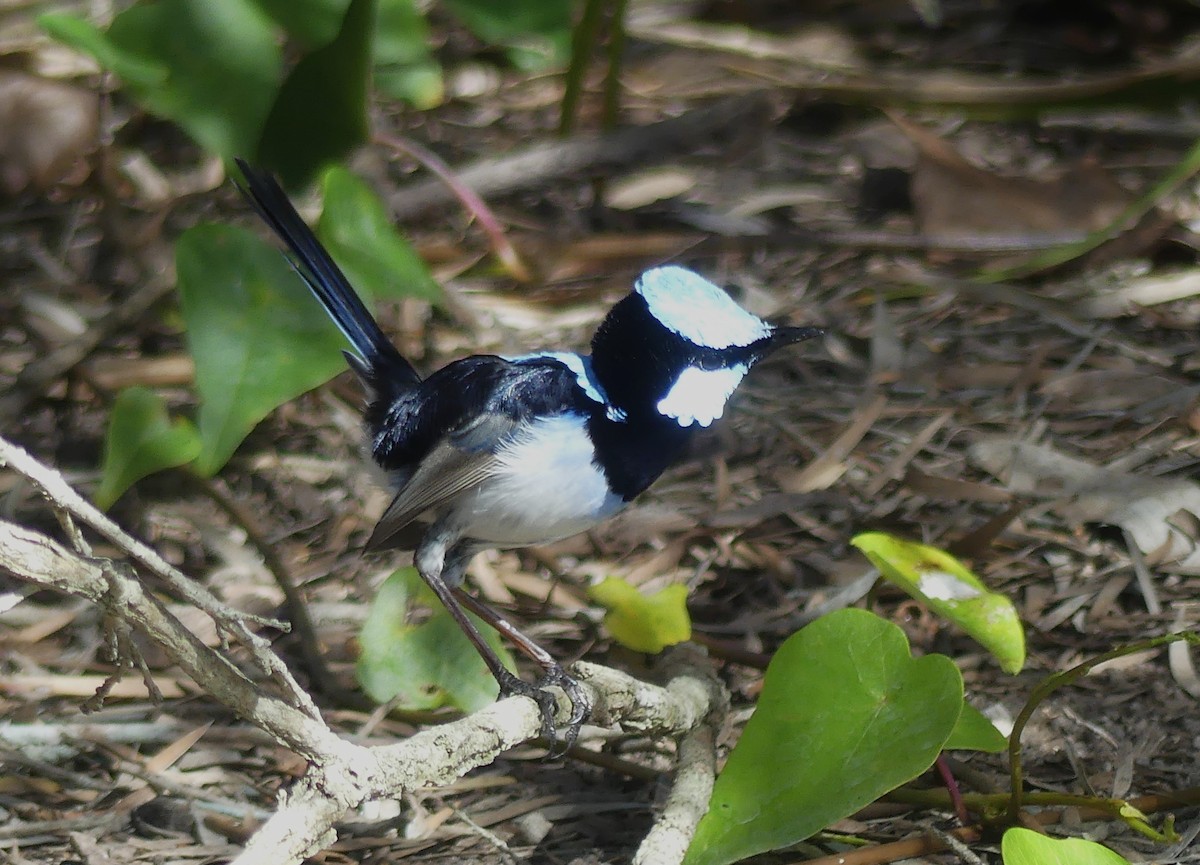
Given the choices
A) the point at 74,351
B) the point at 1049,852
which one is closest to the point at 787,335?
the point at 1049,852

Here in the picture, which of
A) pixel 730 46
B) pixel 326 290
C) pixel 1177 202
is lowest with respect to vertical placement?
pixel 1177 202

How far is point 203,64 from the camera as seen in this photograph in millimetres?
3680

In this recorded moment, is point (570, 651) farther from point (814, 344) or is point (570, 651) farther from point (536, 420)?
point (814, 344)

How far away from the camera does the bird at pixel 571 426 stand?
8.77ft

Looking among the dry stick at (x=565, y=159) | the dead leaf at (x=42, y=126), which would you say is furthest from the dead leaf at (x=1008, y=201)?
the dead leaf at (x=42, y=126)

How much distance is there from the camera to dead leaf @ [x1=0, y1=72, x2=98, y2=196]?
4.08 metres

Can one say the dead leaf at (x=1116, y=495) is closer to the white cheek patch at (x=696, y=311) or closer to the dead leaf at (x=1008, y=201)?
the white cheek patch at (x=696, y=311)

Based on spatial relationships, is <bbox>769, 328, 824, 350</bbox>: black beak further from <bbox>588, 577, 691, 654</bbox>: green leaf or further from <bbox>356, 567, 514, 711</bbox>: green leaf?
<bbox>356, 567, 514, 711</bbox>: green leaf

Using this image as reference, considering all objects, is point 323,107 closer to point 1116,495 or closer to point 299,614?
point 299,614

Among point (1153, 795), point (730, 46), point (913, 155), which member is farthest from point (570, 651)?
point (730, 46)

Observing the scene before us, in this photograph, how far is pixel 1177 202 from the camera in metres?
4.26

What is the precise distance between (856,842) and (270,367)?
1.55 m

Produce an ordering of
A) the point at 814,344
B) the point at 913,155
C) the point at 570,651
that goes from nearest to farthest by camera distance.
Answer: the point at 570,651, the point at 814,344, the point at 913,155

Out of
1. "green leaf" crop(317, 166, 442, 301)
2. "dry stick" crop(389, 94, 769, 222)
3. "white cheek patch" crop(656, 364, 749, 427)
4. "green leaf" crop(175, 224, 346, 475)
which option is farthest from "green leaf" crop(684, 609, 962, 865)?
"dry stick" crop(389, 94, 769, 222)
